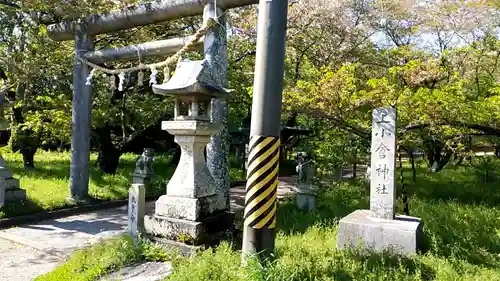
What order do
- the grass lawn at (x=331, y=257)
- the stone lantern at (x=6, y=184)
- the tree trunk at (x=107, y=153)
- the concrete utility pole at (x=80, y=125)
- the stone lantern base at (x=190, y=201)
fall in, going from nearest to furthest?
the grass lawn at (x=331, y=257) → the stone lantern base at (x=190, y=201) → the stone lantern at (x=6, y=184) → the concrete utility pole at (x=80, y=125) → the tree trunk at (x=107, y=153)

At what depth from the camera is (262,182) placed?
4262 millimetres

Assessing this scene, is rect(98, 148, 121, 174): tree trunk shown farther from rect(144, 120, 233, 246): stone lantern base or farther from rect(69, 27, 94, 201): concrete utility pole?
rect(144, 120, 233, 246): stone lantern base

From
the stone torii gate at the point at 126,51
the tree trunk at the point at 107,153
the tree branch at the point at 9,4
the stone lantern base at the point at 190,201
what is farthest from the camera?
the tree trunk at the point at 107,153

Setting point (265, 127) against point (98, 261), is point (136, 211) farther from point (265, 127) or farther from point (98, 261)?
point (265, 127)

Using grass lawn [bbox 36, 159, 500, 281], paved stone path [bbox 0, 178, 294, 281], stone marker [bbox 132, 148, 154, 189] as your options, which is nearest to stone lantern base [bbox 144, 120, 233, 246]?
grass lawn [bbox 36, 159, 500, 281]

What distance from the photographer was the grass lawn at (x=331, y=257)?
443 centimetres

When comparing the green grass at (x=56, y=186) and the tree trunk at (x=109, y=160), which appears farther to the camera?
the tree trunk at (x=109, y=160)

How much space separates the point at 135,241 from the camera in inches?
224

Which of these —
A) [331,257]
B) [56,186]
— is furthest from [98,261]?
[56,186]

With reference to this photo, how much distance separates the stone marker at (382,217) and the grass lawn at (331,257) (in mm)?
331

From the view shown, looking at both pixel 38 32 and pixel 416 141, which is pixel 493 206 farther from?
pixel 38 32

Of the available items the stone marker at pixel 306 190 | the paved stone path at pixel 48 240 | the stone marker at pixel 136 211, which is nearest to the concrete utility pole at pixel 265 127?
the stone marker at pixel 136 211

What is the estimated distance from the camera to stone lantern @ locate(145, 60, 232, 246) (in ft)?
17.7

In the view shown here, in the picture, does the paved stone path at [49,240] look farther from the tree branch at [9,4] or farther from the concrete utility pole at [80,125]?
the tree branch at [9,4]
